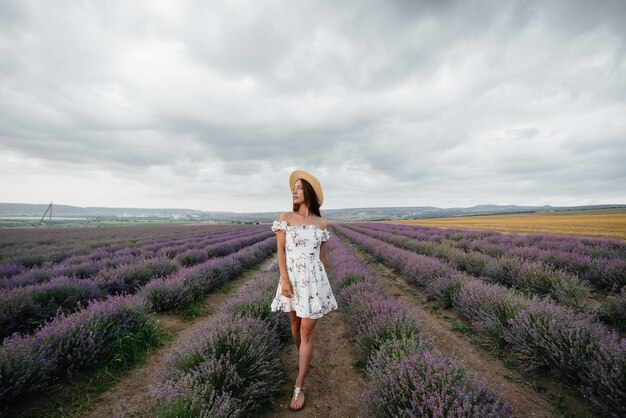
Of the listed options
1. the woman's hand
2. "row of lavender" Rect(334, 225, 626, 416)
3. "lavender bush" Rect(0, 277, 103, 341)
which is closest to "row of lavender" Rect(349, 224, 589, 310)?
"row of lavender" Rect(334, 225, 626, 416)

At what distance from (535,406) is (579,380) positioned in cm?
58

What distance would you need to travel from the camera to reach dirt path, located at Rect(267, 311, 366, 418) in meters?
2.57

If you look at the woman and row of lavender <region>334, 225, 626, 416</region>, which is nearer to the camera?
row of lavender <region>334, 225, 626, 416</region>

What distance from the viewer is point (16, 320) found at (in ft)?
12.5

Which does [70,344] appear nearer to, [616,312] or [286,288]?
[286,288]

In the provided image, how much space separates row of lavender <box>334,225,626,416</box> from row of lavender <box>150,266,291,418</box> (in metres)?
2.77

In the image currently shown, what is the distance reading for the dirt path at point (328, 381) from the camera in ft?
8.43

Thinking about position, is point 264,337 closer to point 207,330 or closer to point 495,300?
point 207,330

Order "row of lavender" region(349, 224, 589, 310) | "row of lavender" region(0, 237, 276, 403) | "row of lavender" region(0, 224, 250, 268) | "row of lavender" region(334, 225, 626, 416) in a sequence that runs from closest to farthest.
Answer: "row of lavender" region(334, 225, 626, 416) → "row of lavender" region(0, 237, 276, 403) → "row of lavender" region(349, 224, 589, 310) → "row of lavender" region(0, 224, 250, 268)

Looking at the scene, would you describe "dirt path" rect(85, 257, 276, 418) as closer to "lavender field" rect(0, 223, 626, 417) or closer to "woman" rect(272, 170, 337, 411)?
"lavender field" rect(0, 223, 626, 417)

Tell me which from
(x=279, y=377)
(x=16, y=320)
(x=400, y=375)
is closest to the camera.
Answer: (x=400, y=375)

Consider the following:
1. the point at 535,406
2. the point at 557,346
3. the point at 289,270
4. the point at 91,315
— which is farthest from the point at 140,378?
the point at 557,346

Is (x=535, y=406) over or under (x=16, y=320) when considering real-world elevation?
under

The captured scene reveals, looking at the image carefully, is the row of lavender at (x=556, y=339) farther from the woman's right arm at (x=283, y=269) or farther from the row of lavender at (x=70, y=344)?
the row of lavender at (x=70, y=344)
